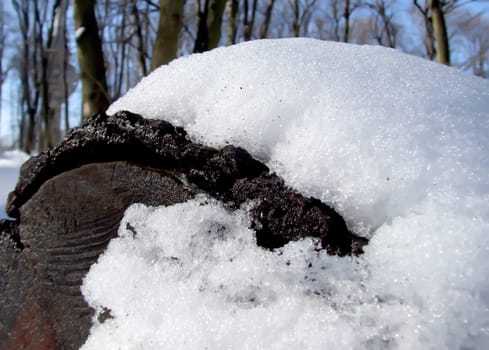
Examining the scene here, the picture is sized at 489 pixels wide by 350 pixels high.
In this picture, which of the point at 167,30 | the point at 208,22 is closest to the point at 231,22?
the point at 208,22

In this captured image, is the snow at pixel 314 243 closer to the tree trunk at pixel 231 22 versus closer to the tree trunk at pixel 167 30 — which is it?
the tree trunk at pixel 167 30

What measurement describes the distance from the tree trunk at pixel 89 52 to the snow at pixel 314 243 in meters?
2.19

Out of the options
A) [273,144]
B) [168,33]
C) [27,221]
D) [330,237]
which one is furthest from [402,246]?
[168,33]

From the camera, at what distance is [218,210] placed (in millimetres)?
608

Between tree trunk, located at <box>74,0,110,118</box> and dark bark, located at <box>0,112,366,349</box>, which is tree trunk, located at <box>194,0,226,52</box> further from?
dark bark, located at <box>0,112,366,349</box>

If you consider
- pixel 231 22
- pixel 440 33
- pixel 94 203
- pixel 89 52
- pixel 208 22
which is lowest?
pixel 231 22

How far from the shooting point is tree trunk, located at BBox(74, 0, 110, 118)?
268cm

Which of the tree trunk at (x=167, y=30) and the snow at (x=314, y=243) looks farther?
the tree trunk at (x=167, y=30)

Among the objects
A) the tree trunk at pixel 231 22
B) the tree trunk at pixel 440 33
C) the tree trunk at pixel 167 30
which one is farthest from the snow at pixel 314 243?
the tree trunk at pixel 231 22

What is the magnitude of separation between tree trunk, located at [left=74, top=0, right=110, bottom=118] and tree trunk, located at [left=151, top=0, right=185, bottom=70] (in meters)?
0.35

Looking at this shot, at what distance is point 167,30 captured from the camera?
2762 mm

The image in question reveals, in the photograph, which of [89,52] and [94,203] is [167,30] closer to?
[89,52]

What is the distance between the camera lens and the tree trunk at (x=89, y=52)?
2680 mm

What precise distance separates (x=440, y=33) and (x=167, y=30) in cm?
262
